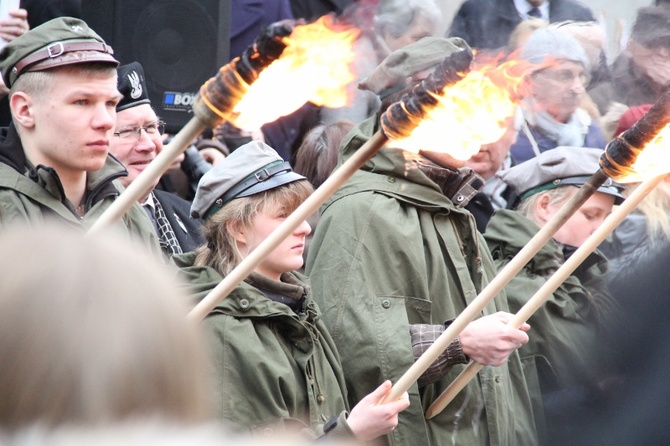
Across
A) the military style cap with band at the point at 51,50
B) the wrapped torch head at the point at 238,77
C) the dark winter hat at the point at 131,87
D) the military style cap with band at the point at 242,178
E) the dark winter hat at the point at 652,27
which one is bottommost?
the dark winter hat at the point at 652,27

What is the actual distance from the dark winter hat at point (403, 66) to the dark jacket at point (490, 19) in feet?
7.08

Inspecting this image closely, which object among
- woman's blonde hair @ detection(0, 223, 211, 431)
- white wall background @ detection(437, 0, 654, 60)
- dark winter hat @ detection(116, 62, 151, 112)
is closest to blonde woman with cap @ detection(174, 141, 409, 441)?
dark winter hat @ detection(116, 62, 151, 112)

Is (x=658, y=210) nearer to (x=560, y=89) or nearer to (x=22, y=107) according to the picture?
(x=560, y=89)

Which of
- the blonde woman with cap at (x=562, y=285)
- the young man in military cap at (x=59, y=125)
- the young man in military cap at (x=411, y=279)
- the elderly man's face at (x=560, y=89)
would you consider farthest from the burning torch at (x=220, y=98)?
the elderly man's face at (x=560, y=89)

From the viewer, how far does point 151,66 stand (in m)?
5.49

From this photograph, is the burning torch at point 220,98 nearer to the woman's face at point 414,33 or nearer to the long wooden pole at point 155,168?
the long wooden pole at point 155,168

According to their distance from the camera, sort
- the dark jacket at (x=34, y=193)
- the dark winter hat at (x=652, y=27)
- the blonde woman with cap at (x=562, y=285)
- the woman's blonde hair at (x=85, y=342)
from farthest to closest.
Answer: the dark winter hat at (x=652, y=27) → the blonde woman with cap at (x=562, y=285) → the dark jacket at (x=34, y=193) → the woman's blonde hair at (x=85, y=342)

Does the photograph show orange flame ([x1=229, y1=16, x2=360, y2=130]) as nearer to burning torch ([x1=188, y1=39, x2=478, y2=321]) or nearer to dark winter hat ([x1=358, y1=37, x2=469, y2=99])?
burning torch ([x1=188, y1=39, x2=478, y2=321])

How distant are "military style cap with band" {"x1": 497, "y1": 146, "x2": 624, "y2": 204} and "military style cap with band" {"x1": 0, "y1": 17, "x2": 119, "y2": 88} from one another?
207cm

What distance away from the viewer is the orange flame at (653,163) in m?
3.41

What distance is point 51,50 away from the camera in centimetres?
378

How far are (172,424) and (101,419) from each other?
0.27ft

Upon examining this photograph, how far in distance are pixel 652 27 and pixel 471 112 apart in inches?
109

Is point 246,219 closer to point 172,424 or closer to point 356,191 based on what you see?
point 356,191
